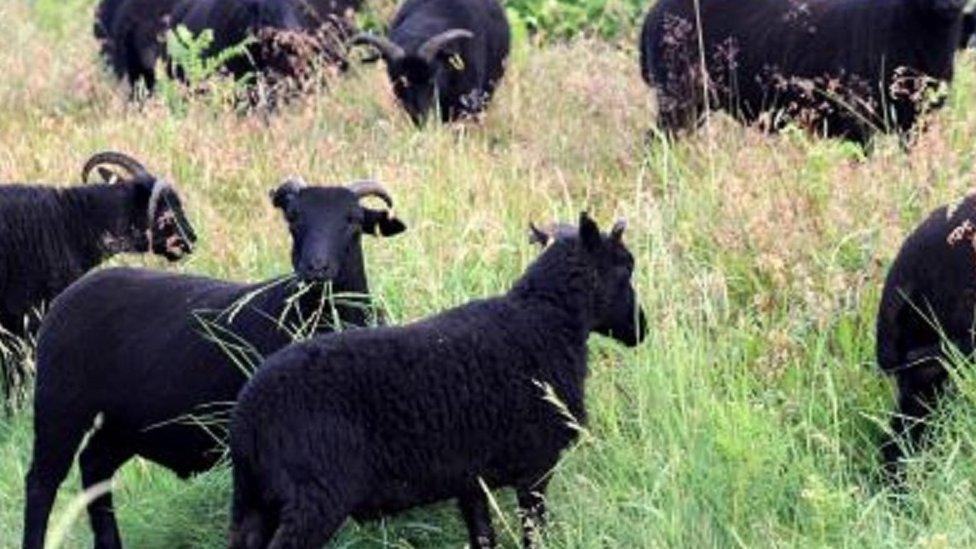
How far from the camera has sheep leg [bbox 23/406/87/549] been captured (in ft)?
23.6

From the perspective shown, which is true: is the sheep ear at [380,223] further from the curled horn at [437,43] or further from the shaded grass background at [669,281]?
the curled horn at [437,43]

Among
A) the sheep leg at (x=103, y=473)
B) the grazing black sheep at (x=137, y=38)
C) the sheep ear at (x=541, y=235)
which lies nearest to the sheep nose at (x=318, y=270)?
the sheep ear at (x=541, y=235)

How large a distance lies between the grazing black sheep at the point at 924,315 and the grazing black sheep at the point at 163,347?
5.92 feet

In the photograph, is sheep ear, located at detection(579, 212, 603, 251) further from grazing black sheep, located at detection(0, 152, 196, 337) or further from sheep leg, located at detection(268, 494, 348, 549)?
grazing black sheep, located at detection(0, 152, 196, 337)

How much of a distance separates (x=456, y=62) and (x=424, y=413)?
779cm

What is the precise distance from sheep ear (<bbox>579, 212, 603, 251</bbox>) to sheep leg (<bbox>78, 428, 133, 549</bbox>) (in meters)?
1.78

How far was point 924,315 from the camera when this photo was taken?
6684 millimetres

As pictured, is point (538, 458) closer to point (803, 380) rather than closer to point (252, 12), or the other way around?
point (803, 380)

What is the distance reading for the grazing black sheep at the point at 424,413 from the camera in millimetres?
5992

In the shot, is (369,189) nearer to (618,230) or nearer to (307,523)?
(618,230)

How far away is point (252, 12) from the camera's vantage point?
14.6 meters

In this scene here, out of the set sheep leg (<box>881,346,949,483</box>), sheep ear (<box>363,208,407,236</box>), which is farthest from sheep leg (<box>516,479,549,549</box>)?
sheep ear (<box>363,208,407,236</box>)

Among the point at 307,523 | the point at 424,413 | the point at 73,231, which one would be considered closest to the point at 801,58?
the point at 73,231

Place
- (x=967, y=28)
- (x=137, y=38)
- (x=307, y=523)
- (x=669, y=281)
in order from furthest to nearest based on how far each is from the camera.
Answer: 1. (x=137, y=38)
2. (x=967, y=28)
3. (x=669, y=281)
4. (x=307, y=523)
